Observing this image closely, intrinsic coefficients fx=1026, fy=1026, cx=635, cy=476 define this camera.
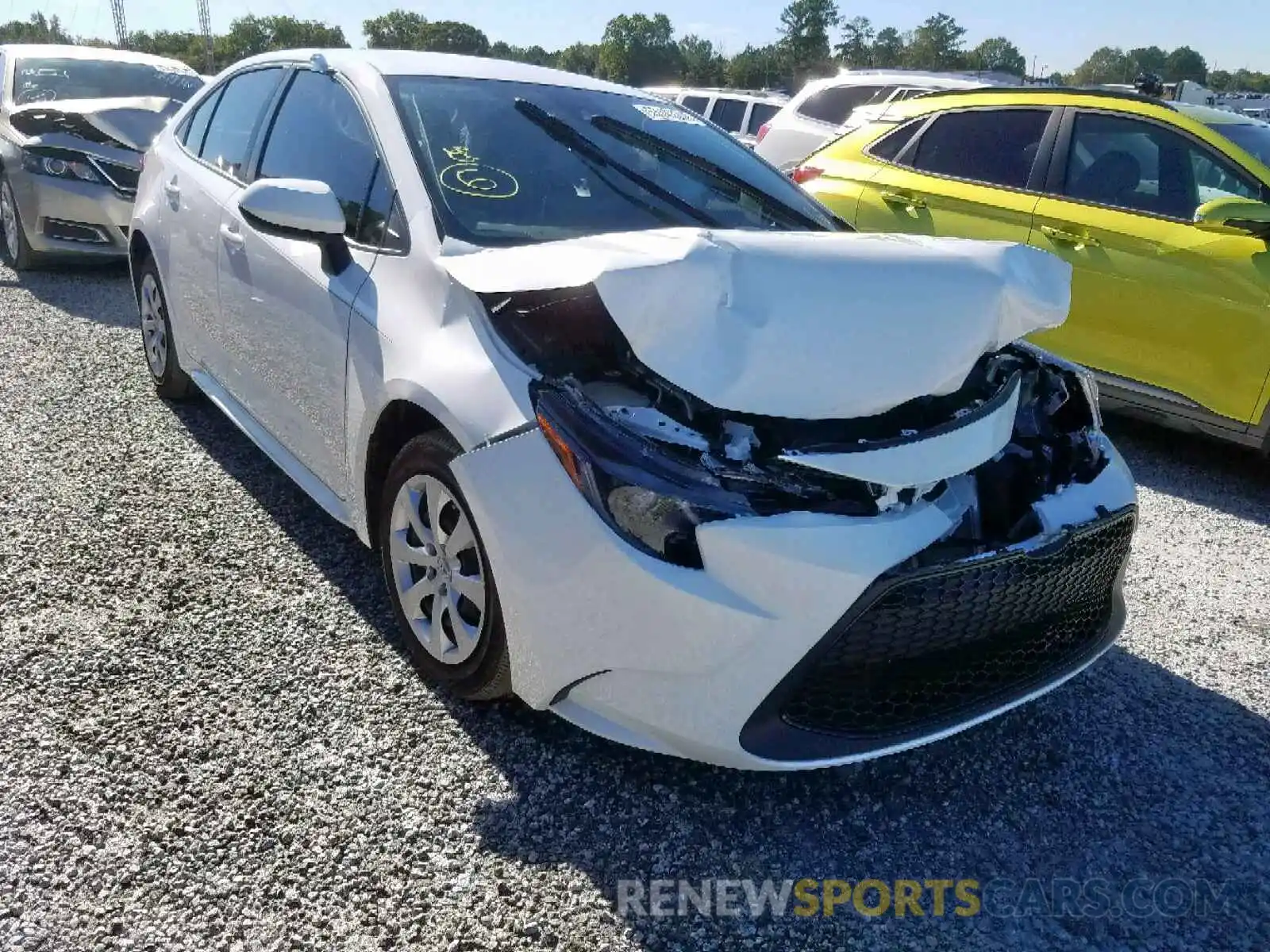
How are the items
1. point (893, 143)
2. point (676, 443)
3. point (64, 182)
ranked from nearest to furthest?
point (676, 443) → point (893, 143) → point (64, 182)

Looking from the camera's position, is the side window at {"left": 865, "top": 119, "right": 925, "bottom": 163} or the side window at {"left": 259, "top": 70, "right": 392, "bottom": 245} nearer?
the side window at {"left": 259, "top": 70, "right": 392, "bottom": 245}

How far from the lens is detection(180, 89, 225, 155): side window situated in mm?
4246

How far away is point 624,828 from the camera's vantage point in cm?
229

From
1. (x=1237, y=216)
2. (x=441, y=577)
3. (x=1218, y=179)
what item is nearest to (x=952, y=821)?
(x=441, y=577)

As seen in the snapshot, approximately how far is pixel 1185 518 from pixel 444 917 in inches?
142

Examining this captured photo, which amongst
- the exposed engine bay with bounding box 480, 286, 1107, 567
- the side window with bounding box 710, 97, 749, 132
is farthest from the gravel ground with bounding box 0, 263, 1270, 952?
the side window with bounding box 710, 97, 749, 132

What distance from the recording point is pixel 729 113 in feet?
47.6

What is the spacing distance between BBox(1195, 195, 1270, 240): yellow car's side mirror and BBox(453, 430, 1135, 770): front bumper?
2769 millimetres

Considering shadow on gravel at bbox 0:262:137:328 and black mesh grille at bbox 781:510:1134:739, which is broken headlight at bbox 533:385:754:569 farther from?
shadow on gravel at bbox 0:262:137:328

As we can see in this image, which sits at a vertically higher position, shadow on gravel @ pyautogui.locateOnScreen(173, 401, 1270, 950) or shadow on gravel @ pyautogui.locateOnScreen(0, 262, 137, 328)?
shadow on gravel @ pyautogui.locateOnScreen(173, 401, 1270, 950)

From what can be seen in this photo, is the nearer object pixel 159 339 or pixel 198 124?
pixel 198 124

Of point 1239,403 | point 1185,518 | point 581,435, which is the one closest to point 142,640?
point 581,435

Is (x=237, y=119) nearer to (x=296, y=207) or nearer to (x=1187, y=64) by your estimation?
(x=296, y=207)

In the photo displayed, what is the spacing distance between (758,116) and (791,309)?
12.8 m
